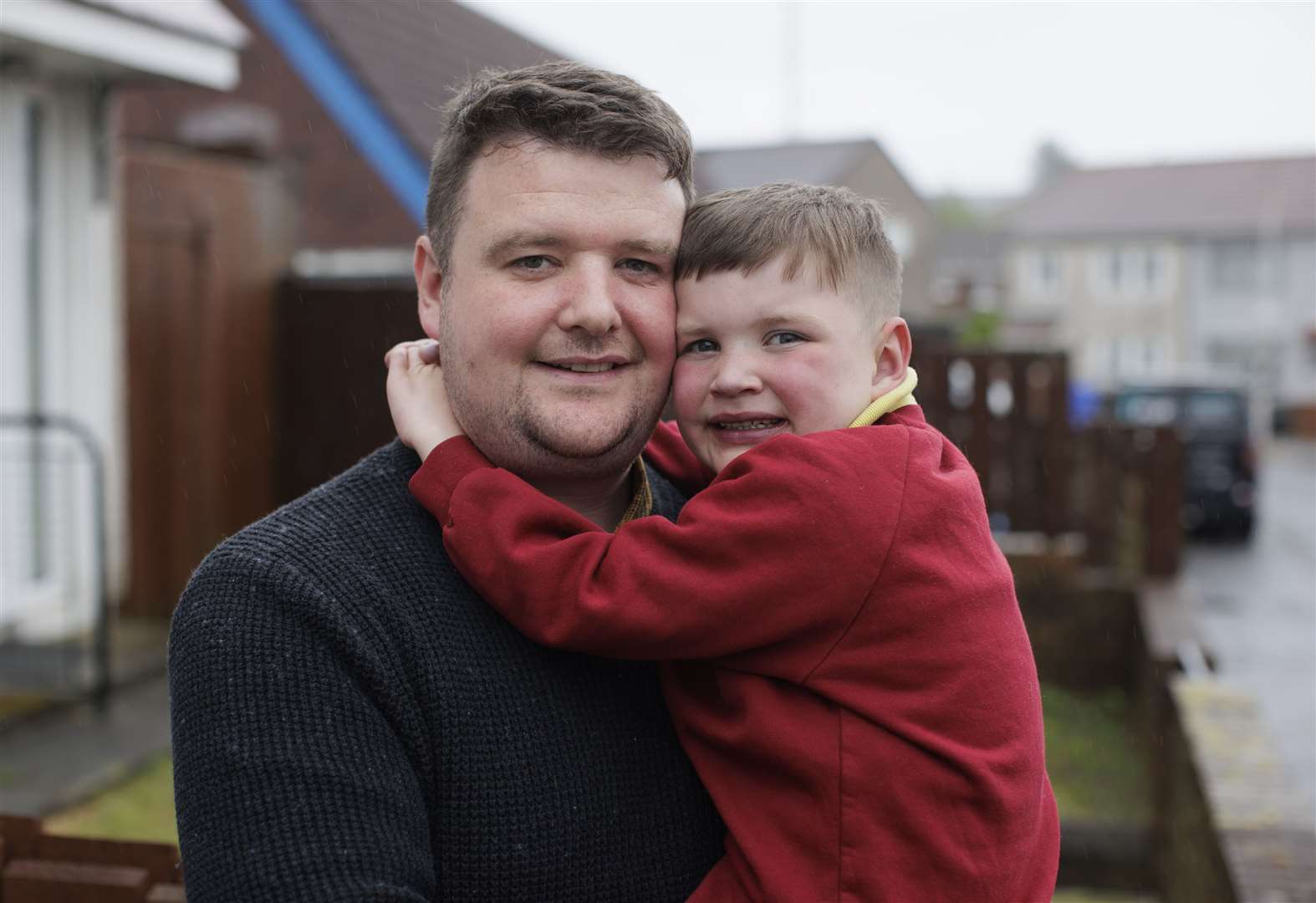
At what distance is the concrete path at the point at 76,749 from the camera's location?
5.12m

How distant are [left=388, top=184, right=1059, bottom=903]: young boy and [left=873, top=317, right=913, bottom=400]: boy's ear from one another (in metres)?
0.23

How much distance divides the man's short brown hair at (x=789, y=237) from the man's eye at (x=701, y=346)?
109 mm

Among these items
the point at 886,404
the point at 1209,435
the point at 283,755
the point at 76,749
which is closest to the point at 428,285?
the point at 886,404

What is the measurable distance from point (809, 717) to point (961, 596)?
0.28 metres

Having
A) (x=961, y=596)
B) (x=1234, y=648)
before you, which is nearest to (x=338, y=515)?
(x=961, y=596)

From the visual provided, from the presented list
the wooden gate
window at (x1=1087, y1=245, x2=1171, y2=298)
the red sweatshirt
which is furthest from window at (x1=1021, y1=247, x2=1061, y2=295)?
the red sweatshirt

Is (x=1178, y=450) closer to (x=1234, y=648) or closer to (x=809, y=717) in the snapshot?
(x=1234, y=648)

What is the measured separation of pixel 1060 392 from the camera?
8.68m

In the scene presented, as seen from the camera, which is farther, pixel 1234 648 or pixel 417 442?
pixel 1234 648

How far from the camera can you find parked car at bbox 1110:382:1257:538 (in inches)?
629

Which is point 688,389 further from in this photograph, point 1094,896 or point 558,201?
point 1094,896

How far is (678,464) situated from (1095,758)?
5209mm

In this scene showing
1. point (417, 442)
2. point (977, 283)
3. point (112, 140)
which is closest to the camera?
point (417, 442)

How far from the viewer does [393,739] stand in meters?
1.56
